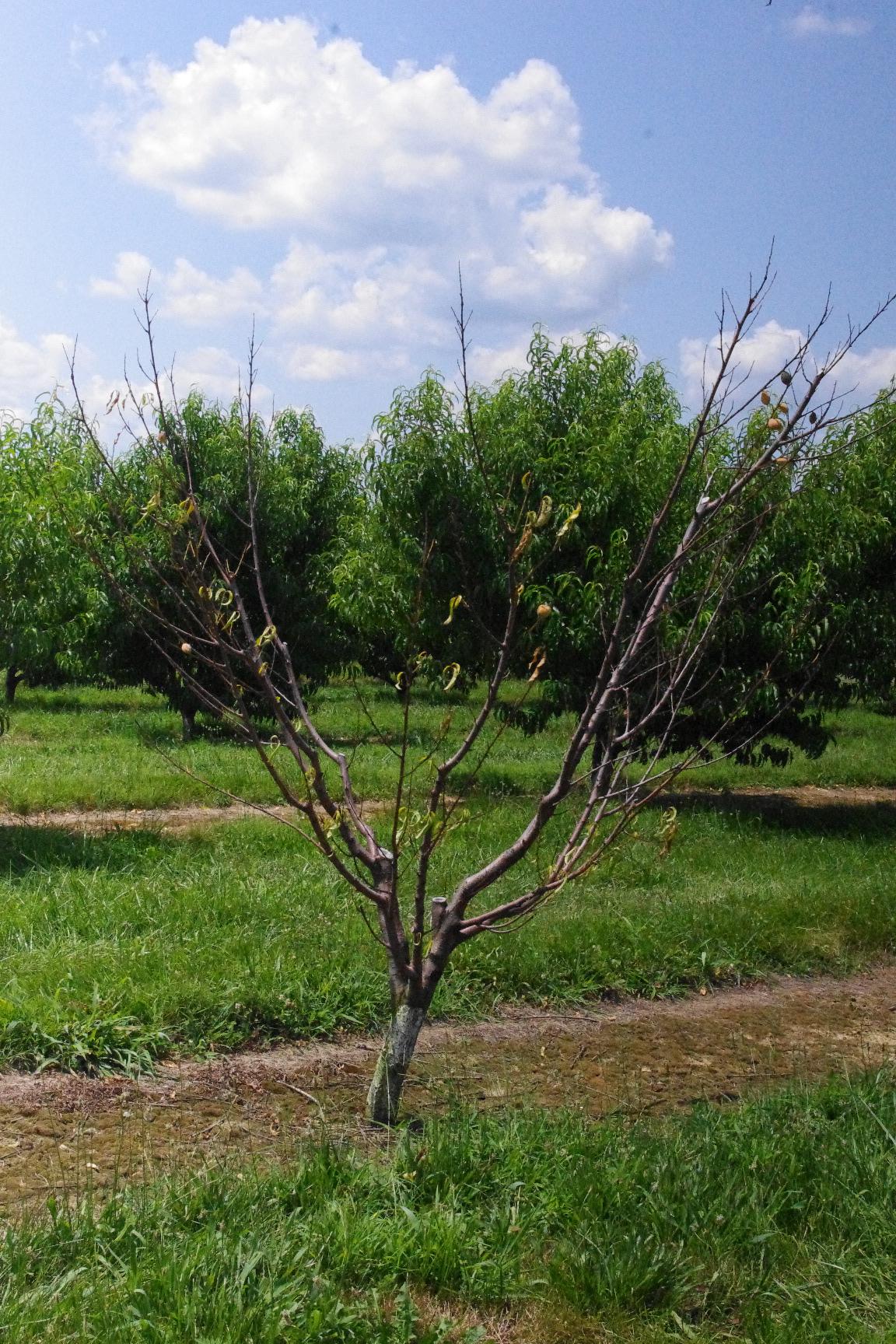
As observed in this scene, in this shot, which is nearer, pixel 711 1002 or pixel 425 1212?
pixel 425 1212

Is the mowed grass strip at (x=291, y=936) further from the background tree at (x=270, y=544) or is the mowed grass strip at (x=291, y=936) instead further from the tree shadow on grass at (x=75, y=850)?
the background tree at (x=270, y=544)

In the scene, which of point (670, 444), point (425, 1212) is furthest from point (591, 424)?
point (425, 1212)

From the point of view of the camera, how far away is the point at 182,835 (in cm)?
960

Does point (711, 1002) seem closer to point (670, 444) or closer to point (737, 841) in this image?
point (737, 841)

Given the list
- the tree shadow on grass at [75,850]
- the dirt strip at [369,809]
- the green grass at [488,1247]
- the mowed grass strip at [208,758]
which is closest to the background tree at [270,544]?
the mowed grass strip at [208,758]

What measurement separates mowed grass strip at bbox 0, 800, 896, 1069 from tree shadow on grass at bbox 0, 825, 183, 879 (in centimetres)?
3

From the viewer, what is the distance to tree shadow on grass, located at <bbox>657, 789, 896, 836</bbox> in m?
12.4

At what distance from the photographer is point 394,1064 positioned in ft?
14.1

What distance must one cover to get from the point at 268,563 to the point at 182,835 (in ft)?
34.2

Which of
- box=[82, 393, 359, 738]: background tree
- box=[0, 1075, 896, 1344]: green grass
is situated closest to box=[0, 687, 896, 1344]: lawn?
box=[0, 1075, 896, 1344]: green grass

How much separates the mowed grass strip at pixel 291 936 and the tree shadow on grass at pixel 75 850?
25 mm

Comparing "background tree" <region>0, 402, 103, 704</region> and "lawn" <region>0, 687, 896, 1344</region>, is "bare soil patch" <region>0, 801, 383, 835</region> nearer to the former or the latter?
"lawn" <region>0, 687, 896, 1344</region>

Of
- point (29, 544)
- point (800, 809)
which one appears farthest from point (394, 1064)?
point (800, 809)

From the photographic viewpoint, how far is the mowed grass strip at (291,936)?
548cm
